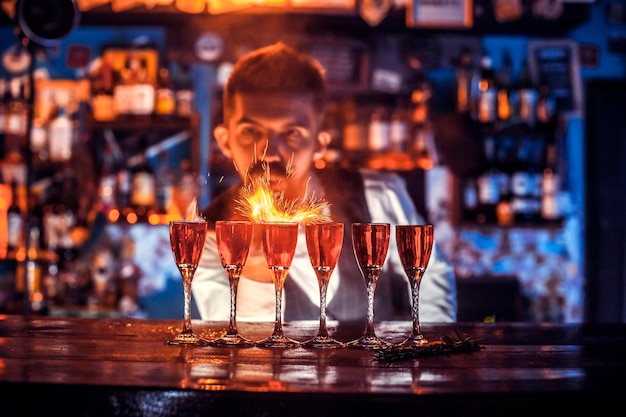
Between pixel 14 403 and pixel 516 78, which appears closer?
pixel 14 403

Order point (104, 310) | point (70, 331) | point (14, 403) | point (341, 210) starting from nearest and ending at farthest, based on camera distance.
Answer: point (14, 403), point (70, 331), point (341, 210), point (104, 310)

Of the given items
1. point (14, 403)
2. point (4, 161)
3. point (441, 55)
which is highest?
point (441, 55)

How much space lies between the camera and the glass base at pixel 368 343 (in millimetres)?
1378

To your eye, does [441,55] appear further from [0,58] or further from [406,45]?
[0,58]

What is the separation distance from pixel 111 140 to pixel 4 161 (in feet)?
1.98

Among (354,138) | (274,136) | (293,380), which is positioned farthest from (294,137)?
(354,138)

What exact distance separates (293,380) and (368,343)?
1.22ft

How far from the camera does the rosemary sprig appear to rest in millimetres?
1238

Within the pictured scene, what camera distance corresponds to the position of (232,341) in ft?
4.57

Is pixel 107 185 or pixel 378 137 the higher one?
pixel 378 137

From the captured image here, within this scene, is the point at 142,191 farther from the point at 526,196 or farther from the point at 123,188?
the point at 526,196

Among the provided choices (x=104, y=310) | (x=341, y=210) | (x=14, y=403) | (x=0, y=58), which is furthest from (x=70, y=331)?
(x=0, y=58)

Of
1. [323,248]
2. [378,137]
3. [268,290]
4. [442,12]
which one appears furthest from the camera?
[378,137]

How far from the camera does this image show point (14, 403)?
3.27 feet
